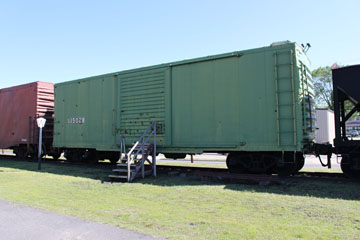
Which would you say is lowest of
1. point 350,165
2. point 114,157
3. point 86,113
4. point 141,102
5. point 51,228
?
point 51,228

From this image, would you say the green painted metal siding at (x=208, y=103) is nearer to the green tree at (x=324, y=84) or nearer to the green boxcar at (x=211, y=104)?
the green boxcar at (x=211, y=104)

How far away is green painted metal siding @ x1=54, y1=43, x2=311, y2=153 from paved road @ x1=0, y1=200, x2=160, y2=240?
5.27 meters

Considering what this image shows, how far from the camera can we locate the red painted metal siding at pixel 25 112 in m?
14.5

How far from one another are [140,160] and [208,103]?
117 inches

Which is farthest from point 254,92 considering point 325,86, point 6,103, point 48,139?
point 325,86

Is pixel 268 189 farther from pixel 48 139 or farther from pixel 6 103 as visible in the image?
pixel 6 103

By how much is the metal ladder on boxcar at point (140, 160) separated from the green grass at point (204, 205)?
51 centimetres

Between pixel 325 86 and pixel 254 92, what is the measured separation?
1944 inches

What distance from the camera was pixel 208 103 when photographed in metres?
9.16

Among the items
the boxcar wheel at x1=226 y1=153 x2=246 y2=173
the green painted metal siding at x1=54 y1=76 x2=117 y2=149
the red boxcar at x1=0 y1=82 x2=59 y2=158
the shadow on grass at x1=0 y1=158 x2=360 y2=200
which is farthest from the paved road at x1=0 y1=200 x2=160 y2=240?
the red boxcar at x1=0 y1=82 x2=59 y2=158

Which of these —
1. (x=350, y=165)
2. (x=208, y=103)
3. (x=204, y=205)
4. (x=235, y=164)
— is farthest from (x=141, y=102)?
(x=350, y=165)

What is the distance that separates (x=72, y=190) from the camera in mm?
7230

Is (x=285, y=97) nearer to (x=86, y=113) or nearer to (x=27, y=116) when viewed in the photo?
(x=86, y=113)

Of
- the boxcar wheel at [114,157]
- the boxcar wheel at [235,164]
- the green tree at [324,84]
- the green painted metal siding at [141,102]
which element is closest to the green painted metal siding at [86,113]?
the green painted metal siding at [141,102]
